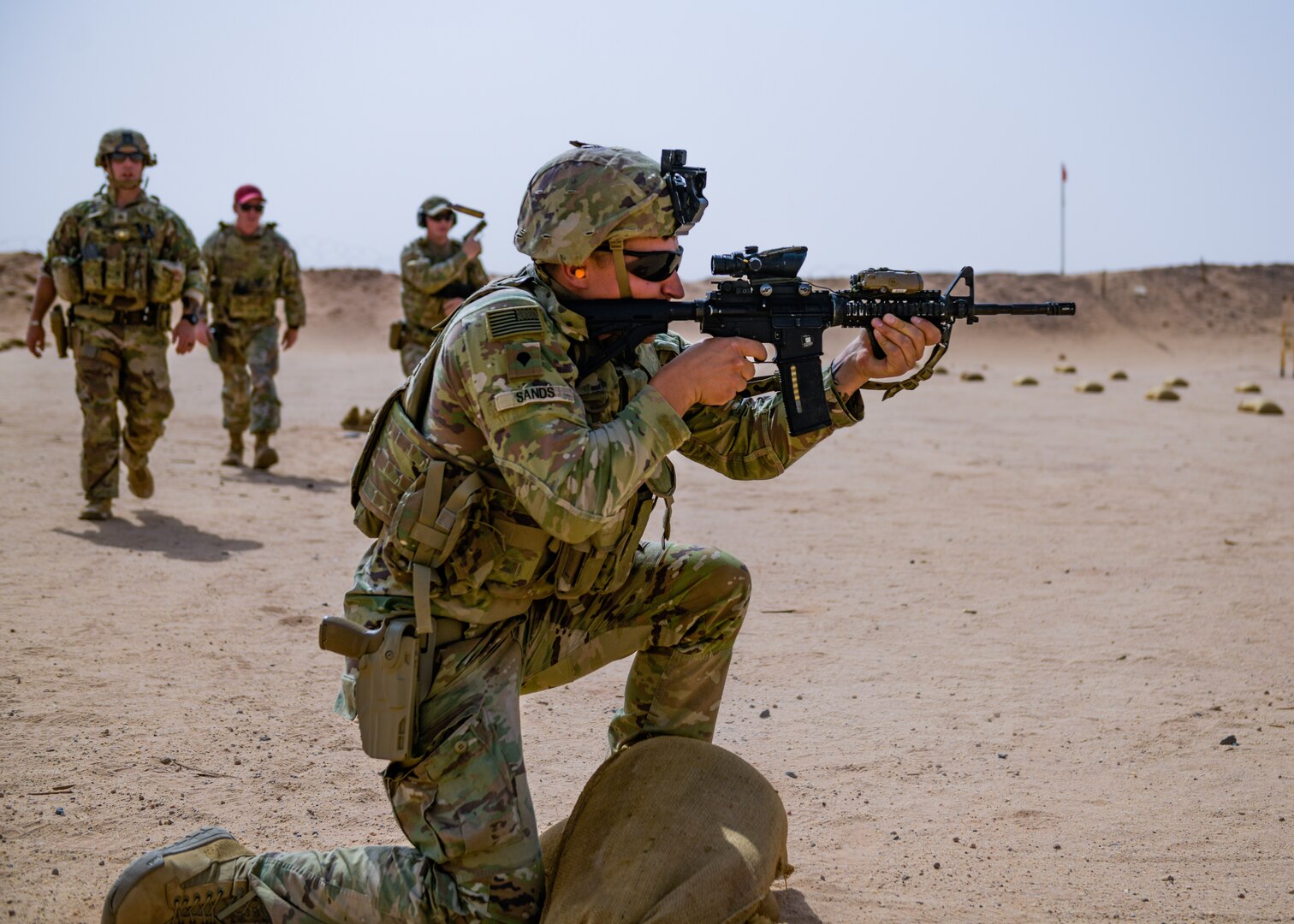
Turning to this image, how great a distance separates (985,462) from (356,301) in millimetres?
31750

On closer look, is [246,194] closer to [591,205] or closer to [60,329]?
[60,329]

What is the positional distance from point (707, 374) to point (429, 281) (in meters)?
7.87

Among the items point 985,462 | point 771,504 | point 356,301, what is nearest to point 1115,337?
point 356,301

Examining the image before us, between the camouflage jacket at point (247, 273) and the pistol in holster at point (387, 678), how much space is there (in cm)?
808

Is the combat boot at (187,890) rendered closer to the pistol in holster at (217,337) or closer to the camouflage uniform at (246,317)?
the camouflage uniform at (246,317)

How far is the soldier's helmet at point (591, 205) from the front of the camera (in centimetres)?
312

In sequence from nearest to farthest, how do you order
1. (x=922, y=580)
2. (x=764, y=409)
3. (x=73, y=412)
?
1. (x=764, y=409)
2. (x=922, y=580)
3. (x=73, y=412)

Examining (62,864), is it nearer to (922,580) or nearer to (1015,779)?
(1015,779)

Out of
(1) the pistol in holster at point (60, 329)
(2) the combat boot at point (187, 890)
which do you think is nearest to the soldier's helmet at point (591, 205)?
(2) the combat boot at point (187, 890)

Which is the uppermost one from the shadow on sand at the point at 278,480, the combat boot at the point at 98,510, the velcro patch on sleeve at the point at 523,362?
the velcro patch on sleeve at the point at 523,362

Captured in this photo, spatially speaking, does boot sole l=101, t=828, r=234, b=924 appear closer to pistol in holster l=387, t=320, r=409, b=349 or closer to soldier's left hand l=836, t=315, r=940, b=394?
soldier's left hand l=836, t=315, r=940, b=394

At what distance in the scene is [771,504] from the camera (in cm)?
916

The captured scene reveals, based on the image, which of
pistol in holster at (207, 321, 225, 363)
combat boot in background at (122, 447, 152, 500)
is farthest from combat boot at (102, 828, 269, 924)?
pistol in holster at (207, 321, 225, 363)

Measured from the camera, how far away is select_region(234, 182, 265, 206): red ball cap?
10.8 m
